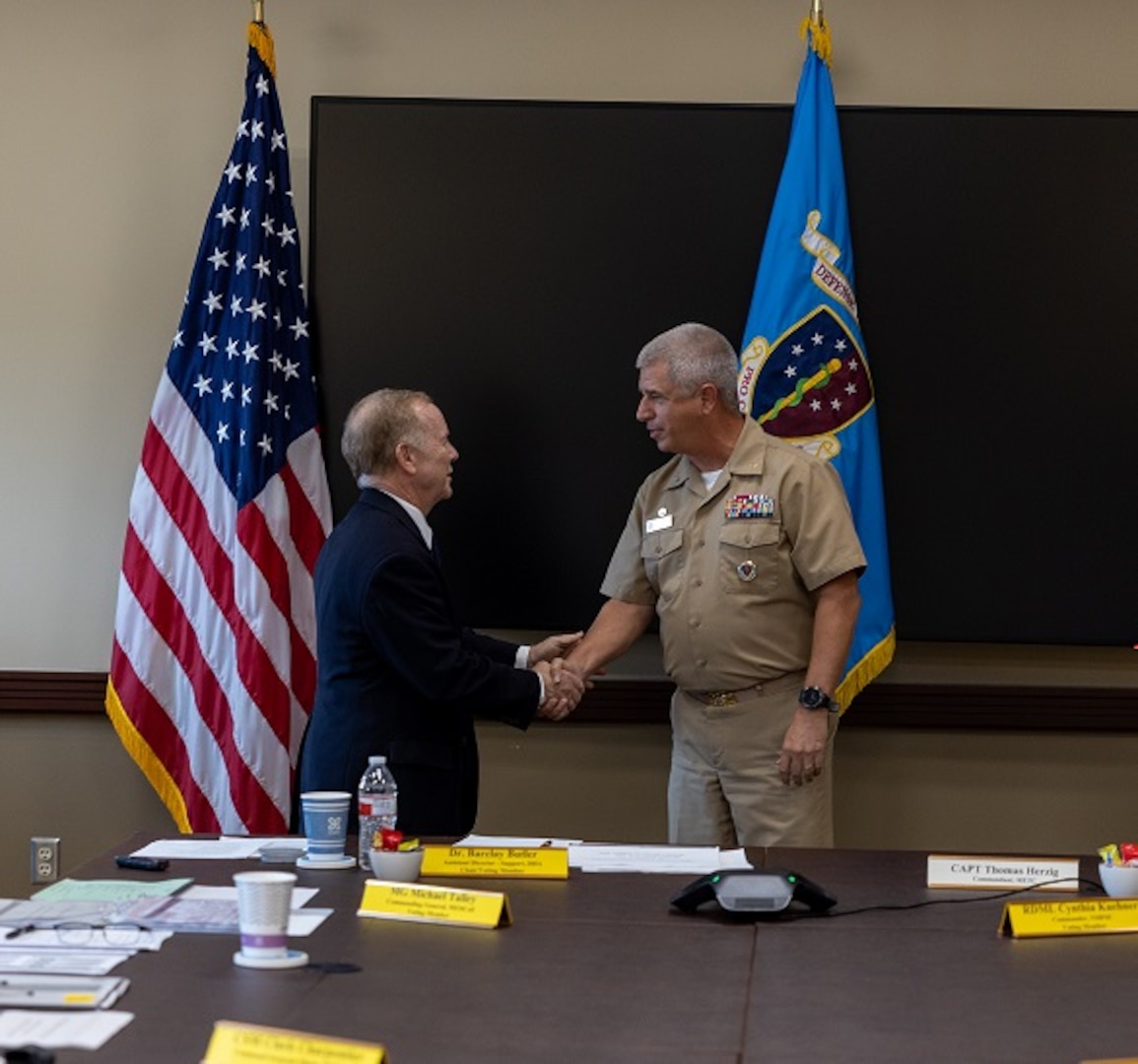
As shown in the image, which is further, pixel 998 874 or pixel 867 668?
pixel 867 668

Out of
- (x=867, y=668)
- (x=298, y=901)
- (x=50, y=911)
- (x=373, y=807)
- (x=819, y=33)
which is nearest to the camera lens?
(x=50, y=911)

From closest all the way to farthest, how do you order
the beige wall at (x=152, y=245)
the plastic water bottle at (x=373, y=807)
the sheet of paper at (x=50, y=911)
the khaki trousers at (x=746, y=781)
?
the sheet of paper at (x=50, y=911), the plastic water bottle at (x=373, y=807), the khaki trousers at (x=746, y=781), the beige wall at (x=152, y=245)

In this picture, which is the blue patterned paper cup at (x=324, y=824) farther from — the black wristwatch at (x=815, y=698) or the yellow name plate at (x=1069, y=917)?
the black wristwatch at (x=815, y=698)

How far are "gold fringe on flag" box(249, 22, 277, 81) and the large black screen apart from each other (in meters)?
0.18

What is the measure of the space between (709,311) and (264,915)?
2.82 metres

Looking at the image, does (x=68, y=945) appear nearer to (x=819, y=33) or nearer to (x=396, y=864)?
(x=396, y=864)

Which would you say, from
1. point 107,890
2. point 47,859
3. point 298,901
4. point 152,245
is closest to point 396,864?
point 298,901

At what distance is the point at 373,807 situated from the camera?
121 inches

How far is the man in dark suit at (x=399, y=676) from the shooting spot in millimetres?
3717

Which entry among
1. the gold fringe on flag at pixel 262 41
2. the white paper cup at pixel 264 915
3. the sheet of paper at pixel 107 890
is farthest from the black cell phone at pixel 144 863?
the gold fringe on flag at pixel 262 41

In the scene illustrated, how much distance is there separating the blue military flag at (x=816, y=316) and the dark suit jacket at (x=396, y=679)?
4.10 ft

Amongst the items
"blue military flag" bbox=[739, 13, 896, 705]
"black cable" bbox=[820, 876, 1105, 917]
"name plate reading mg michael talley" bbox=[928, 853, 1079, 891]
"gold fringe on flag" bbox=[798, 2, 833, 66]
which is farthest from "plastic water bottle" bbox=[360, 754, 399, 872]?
"gold fringe on flag" bbox=[798, 2, 833, 66]

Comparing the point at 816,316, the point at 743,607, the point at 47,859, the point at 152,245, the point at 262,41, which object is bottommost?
the point at 47,859

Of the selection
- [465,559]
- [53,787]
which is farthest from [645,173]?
[53,787]
